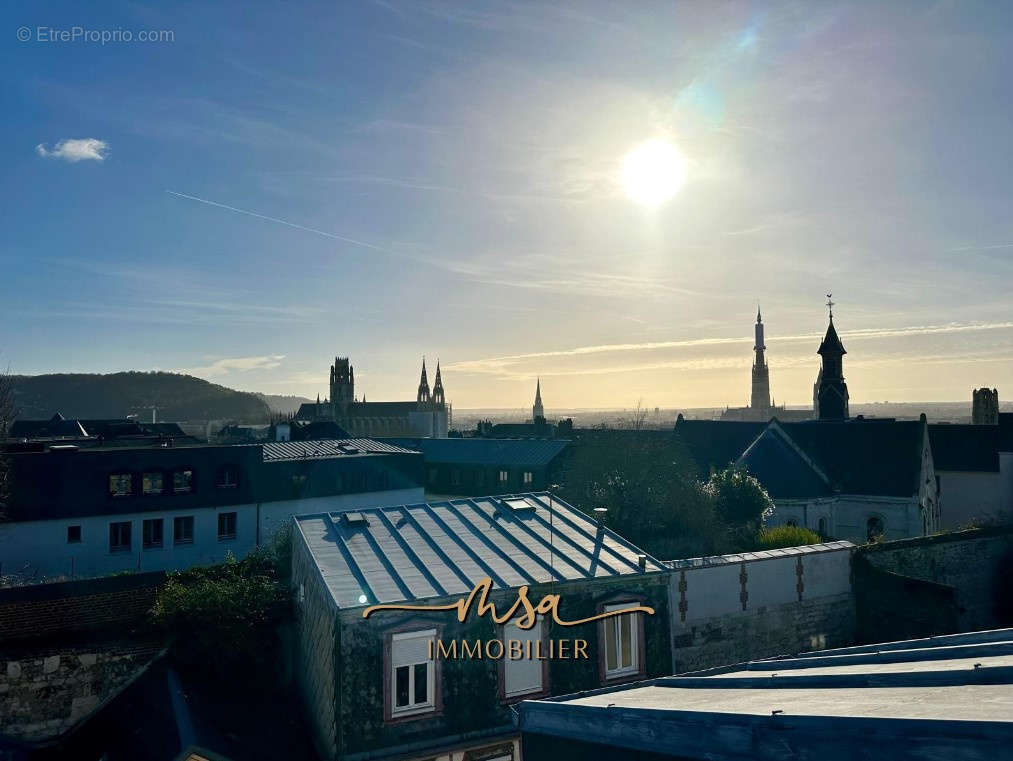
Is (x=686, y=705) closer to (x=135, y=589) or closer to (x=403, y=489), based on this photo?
(x=135, y=589)

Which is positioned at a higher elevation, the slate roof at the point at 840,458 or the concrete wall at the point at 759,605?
the slate roof at the point at 840,458

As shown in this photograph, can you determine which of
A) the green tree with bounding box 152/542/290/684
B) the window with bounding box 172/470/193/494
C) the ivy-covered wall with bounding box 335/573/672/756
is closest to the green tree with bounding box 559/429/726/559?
the ivy-covered wall with bounding box 335/573/672/756

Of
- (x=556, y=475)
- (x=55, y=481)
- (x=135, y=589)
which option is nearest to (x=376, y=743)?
(x=135, y=589)

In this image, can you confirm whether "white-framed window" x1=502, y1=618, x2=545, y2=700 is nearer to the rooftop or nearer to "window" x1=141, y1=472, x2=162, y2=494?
the rooftop

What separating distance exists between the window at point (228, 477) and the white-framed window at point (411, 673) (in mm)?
22269

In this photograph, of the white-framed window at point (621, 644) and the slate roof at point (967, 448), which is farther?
the slate roof at point (967, 448)

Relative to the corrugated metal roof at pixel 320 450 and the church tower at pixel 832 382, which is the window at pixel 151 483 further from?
the church tower at pixel 832 382

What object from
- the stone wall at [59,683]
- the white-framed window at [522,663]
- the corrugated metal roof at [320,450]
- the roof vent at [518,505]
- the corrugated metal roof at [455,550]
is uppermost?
the corrugated metal roof at [320,450]

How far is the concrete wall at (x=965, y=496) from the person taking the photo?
41.1 m

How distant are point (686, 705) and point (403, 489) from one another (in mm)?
32807

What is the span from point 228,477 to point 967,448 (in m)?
43.2

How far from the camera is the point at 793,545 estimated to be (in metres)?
23.2

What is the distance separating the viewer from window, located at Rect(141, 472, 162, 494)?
3019 cm

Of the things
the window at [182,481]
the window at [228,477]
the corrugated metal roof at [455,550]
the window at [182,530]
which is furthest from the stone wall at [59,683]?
the window at [228,477]
